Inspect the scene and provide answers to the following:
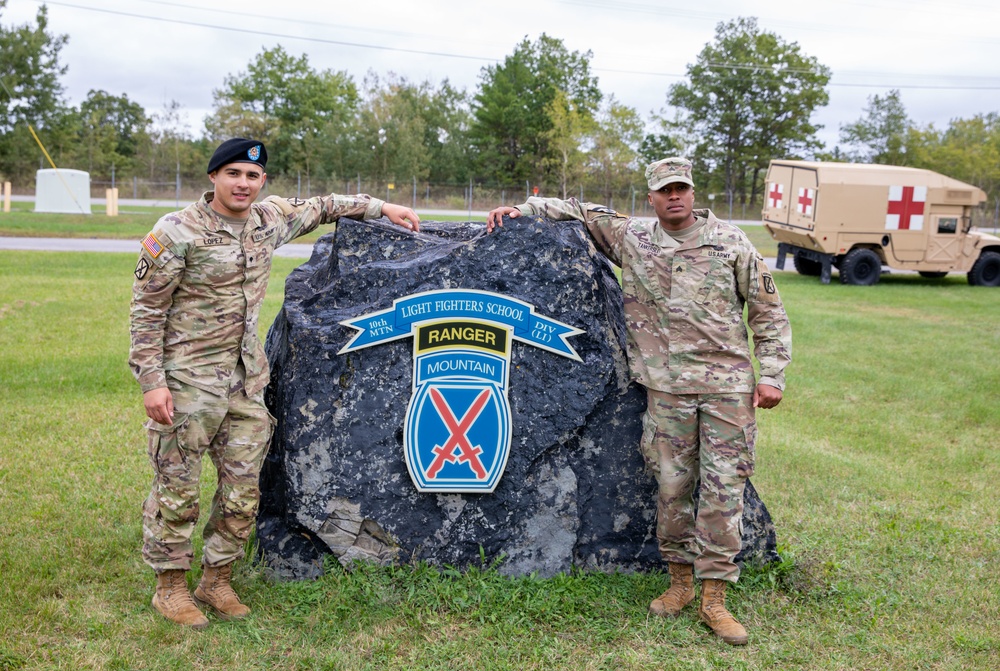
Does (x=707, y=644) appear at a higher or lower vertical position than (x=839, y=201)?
lower

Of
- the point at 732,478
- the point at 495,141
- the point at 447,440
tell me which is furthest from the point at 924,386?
the point at 495,141

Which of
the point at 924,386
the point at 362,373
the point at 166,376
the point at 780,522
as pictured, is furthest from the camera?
the point at 924,386

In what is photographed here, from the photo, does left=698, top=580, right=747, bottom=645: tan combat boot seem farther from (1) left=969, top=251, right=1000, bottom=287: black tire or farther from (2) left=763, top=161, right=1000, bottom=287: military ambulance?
(1) left=969, top=251, right=1000, bottom=287: black tire

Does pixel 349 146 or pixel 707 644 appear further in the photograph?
pixel 349 146

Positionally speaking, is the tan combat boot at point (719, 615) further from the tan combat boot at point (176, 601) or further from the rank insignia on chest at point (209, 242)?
the rank insignia on chest at point (209, 242)

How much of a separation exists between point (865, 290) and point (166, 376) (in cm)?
1484

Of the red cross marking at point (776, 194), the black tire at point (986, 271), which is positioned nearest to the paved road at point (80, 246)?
the red cross marking at point (776, 194)

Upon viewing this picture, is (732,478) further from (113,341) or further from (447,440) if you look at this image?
(113,341)

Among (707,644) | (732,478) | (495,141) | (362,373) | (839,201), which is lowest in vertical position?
(707,644)

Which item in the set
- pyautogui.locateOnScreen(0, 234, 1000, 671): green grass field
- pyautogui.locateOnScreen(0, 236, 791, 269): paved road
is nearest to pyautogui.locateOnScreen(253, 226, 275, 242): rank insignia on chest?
pyautogui.locateOnScreen(0, 234, 1000, 671): green grass field

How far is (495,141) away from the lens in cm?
4322

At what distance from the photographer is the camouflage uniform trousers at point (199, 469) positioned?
11.8 ft

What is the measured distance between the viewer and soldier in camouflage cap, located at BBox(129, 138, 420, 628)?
139 inches

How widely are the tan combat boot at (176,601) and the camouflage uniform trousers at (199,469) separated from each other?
0.08 meters
